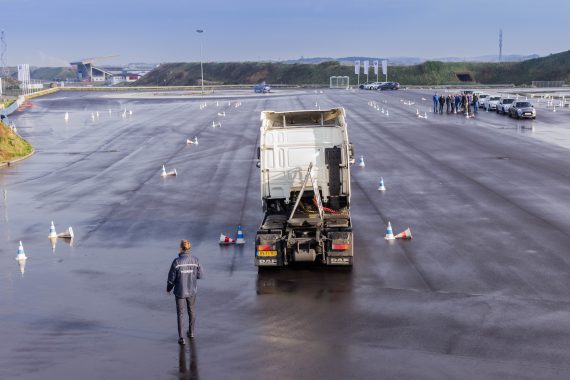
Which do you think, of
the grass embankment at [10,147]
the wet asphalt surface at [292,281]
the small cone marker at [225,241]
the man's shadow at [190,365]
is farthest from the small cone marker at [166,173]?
the man's shadow at [190,365]

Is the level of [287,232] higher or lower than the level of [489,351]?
higher

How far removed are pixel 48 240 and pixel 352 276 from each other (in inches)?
381

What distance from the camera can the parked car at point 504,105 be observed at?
6353cm

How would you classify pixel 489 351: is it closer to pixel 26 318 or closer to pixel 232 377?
pixel 232 377

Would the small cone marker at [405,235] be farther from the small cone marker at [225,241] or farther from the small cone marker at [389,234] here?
the small cone marker at [225,241]

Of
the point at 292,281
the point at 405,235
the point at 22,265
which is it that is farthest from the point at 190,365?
the point at 405,235

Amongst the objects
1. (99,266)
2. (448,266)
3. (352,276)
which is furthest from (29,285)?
(448,266)

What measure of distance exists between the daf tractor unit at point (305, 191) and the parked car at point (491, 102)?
51.3 metres

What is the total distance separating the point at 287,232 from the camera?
18109mm

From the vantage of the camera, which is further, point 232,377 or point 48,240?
point 48,240

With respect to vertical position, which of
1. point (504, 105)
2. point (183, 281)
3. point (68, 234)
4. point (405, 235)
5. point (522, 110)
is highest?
point (504, 105)

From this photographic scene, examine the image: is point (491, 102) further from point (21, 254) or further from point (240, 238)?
point (21, 254)

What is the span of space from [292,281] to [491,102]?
57.0m

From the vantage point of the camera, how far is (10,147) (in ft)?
142
